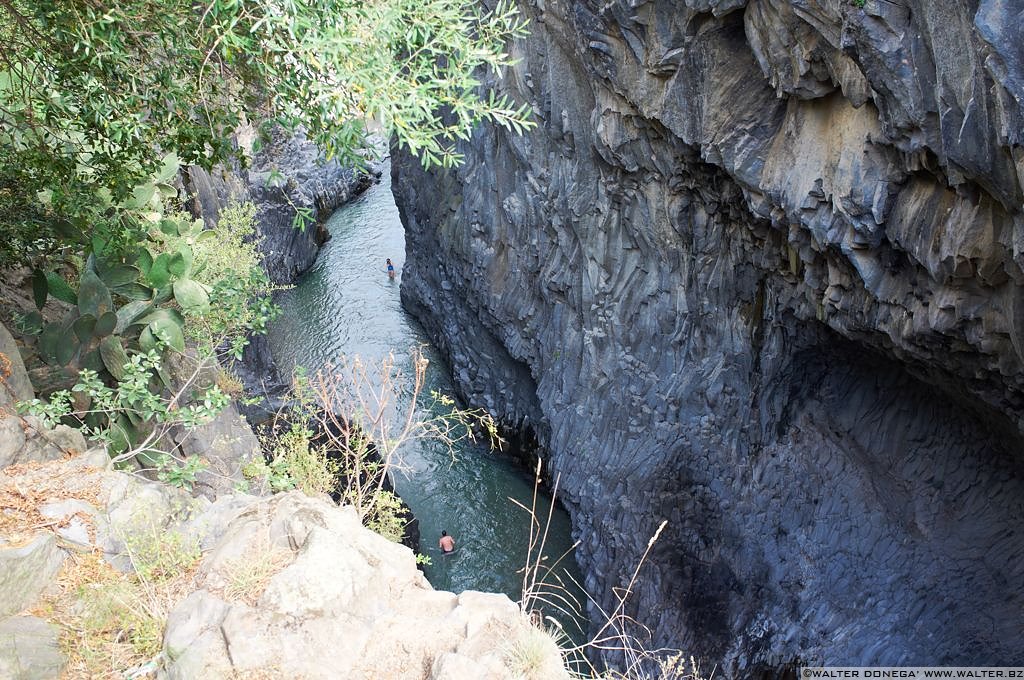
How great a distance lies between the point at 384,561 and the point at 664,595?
7.38 meters

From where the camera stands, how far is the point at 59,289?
7.24m

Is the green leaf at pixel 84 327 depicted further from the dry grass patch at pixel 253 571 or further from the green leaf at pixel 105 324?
the dry grass patch at pixel 253 571

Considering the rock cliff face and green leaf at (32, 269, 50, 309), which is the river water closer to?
the rock cliff face

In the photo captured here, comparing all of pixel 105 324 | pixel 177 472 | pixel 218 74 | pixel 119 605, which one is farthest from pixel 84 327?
pixel 119 605

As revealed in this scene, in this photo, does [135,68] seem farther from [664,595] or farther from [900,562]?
[900,562]

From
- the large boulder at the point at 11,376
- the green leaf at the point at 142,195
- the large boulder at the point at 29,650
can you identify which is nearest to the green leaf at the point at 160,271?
the green leaf at the point at 142,195

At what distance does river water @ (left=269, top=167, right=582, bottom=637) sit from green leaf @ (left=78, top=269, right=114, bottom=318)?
3.39 m

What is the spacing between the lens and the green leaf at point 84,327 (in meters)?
7.02

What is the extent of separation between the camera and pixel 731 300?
1044 centimetres

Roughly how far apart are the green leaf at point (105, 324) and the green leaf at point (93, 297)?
132 millimetres

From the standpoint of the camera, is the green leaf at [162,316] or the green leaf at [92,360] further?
the green leaf at [162,316]

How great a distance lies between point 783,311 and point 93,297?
8023mm

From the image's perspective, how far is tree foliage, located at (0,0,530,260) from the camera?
4543mm

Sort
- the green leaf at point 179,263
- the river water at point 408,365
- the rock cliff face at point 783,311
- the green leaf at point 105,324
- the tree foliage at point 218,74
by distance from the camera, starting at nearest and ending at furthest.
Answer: the tree foliage at point 218,74
the rock cliff face at point 783,311
the green leaf at point 105,324
the green leaf at point 179,263
the river water at point 408,365
